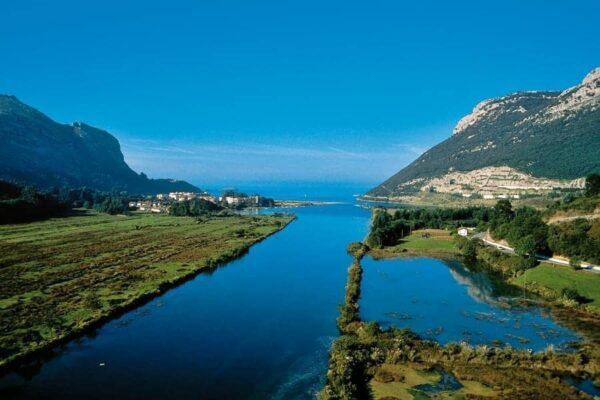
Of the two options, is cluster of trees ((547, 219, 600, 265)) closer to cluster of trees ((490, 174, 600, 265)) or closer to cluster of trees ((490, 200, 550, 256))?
cluster of trees ((490, 174, 600, 265))

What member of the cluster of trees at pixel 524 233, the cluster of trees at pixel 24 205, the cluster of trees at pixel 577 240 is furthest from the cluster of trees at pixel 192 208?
the cluster of trees at pixel 577 240

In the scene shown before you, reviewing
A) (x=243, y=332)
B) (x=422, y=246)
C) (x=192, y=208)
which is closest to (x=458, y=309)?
(x=243, y=332)

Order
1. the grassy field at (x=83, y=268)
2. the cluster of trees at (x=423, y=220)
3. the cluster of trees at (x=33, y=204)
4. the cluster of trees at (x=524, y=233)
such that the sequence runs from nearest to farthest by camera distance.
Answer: the grassy field at (x=83, y=268), the cluster of trees at (x=524, y=233), the cluster of trees at (x=423, y=220), the cluster of trees at (x=33, y=204)

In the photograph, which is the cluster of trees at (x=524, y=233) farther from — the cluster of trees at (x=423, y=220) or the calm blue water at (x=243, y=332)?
the cluster of trees at (x=423, y=220)

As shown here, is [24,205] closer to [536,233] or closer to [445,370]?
[536,233]

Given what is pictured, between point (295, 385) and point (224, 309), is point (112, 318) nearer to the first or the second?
point (224, 309)
